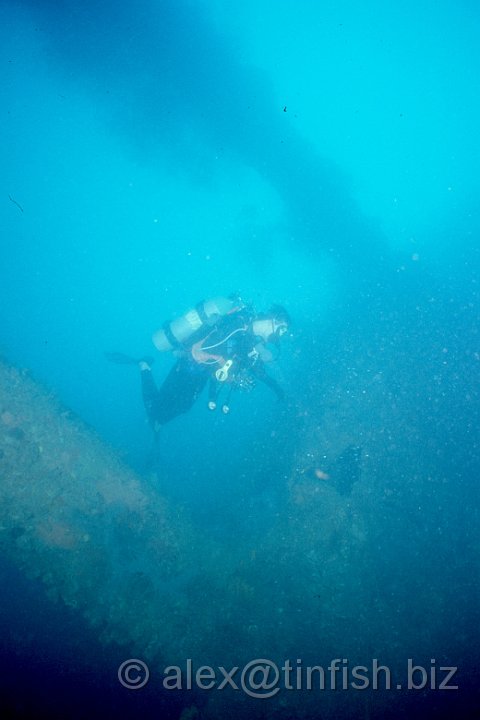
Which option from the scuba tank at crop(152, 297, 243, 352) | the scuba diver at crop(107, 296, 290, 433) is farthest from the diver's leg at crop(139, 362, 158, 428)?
the scuba tank at crop(152, 297, 243, 352)

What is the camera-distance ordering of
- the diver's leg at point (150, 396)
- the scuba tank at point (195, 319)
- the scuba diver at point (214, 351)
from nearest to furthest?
the scuba diver at point (214, 351) → the scuba tank at point (195, 319) → the diver's leg at point (150, 396)

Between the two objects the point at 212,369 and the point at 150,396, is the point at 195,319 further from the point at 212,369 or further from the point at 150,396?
the point at 150,396

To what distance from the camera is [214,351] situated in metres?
7.49

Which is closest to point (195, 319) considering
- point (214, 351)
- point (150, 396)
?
point (214, 351)

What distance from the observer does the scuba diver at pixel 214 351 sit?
7023mm

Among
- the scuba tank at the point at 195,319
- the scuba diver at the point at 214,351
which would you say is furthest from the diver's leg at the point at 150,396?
the scuba tank at the point at 195,319

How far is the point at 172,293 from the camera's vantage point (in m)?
84.5

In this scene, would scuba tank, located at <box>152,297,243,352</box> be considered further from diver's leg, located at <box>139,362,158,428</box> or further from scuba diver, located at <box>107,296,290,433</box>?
diver's leg, located at <box>139,362,158,428</box>

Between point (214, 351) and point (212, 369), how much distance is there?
59 centimetres

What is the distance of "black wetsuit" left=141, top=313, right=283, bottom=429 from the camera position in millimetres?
7027

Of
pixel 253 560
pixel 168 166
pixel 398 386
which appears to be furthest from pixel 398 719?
pixel 168 166

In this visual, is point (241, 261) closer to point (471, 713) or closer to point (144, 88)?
point (144, 88)

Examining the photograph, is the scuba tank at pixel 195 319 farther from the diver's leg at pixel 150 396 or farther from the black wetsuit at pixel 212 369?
the diver's leg at pixel 150 396

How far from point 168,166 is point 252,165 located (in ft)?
39.7
